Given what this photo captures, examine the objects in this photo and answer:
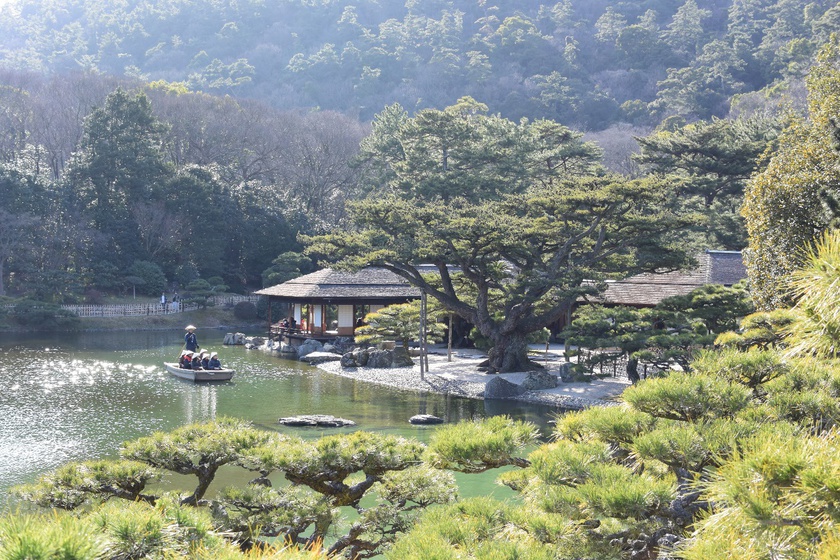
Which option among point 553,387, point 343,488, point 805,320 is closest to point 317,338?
point 553,387

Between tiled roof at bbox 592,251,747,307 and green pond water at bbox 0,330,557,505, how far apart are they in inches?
263

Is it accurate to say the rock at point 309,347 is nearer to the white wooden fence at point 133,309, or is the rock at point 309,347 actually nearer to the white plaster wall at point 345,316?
the white plaster wall at point 345,316

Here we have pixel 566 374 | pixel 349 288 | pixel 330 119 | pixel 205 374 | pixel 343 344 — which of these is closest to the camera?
pixel 566 374

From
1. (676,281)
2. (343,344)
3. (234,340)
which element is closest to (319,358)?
(343,344)

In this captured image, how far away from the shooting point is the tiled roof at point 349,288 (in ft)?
84.5

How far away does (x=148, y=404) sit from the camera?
16.0m

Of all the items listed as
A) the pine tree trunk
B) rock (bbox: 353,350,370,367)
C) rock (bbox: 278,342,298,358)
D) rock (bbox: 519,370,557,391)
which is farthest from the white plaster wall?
rock (bbox: 519,370,557,391)

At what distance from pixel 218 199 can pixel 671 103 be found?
32.3 m

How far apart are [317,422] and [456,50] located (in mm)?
60033

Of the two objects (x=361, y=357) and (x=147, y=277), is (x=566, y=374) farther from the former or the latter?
(x=147, y=277)

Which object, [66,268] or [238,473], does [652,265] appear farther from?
[66,268]

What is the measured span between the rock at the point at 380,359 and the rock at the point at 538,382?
5218 mm

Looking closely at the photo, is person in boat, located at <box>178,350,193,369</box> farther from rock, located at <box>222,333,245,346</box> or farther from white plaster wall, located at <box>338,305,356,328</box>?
rock, located at <box>222,333,245,346</box>

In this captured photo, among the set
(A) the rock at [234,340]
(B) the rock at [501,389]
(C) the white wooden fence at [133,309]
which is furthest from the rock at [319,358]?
(C) the white wooden fence at [133,309]
